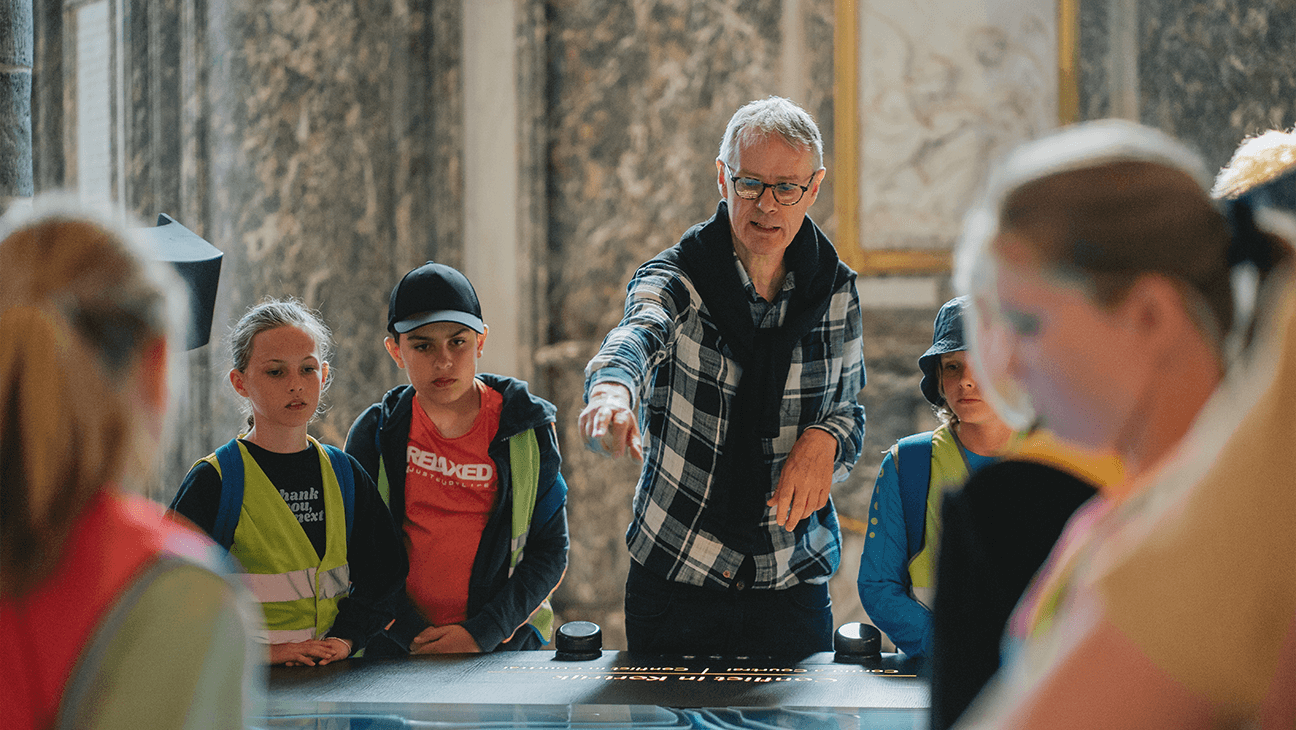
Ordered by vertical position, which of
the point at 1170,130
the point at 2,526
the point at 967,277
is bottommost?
the point at 2,526

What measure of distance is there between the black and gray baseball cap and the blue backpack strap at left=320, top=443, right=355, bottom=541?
0.35m

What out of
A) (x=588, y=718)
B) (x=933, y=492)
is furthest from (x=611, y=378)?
(x=933, y=492)

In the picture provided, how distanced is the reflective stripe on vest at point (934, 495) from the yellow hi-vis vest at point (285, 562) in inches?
46.1

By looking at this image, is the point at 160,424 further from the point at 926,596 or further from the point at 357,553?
the point at 926,596

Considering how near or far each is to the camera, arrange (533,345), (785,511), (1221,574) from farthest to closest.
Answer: (533,345) → (785,511) → (1221,574)

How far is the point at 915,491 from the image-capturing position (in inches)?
86.8

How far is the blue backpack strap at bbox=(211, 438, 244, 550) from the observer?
213 cm

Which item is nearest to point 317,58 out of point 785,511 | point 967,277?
point 785,511

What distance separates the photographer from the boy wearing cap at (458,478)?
94.2 inches

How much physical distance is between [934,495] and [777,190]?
0.70m

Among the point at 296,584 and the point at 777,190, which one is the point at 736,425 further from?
the point at 296,584

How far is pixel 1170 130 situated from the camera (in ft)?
13.6

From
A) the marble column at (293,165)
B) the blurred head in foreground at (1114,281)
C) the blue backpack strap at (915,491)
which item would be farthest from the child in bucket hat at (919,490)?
the marble column at (293,165)

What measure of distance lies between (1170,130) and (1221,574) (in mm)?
4118
